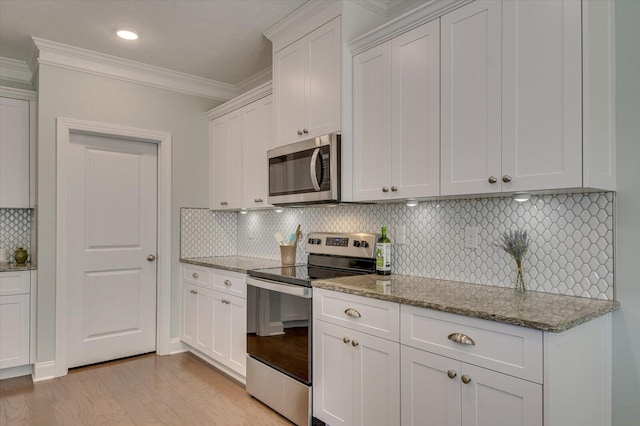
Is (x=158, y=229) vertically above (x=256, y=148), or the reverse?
Answer: (x=256, y=148)

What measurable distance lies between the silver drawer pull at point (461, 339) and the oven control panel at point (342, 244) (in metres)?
1.06

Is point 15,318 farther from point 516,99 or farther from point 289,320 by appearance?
point 516,99

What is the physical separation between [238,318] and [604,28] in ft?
8.83

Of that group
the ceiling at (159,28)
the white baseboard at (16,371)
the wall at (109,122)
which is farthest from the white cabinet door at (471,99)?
the white baseboard at (16,371)

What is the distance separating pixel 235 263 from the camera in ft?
11.2

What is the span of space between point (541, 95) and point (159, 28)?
8.62ft

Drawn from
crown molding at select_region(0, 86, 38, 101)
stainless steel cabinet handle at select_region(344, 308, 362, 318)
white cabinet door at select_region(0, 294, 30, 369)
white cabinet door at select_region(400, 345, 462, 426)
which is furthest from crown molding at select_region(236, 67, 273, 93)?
white cabinet door at select_region(400, 345, 462, 426)

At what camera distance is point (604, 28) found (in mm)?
1676

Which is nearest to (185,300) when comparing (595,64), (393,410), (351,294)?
(351,294)

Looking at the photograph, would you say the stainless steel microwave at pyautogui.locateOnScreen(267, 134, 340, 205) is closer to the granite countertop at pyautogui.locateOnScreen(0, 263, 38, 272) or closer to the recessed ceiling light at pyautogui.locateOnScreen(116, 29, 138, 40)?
the recessed ceiling light at pyautogui.locateOnScreen(116, 29, 138, 40)

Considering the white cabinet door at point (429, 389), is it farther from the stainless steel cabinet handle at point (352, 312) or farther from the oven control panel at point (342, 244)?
the oven control panel at point (342, 244)

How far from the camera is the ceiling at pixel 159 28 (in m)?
2.70

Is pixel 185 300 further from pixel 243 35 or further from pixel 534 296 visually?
pixel 534 296

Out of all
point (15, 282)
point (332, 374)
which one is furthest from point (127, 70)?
point (332, 374)
